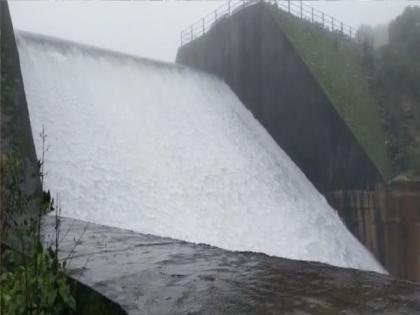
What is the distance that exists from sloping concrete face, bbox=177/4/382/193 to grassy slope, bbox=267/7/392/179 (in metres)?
0.19

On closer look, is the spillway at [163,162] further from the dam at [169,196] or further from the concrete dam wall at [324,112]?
the concrete dam wall at [324,112]

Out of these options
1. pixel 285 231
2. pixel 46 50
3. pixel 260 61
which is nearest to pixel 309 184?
pixel 285 231

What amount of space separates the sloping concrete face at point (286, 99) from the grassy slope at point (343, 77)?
19cm

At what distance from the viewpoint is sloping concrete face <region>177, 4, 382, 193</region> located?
353 inches

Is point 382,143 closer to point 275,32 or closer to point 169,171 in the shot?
point 275,32

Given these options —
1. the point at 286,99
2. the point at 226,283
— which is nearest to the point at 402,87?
the point at 286,99

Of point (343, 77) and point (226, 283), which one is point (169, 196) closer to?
point (226, 283)

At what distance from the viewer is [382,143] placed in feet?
31.0

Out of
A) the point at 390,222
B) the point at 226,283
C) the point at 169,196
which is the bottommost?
the point at 390,222

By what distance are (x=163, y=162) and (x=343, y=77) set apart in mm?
4991

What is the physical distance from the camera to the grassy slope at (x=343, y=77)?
915cm

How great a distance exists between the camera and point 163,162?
24.5ft

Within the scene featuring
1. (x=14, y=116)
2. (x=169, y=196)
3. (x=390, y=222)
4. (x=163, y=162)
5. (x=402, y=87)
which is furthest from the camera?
(x=402, y=87)

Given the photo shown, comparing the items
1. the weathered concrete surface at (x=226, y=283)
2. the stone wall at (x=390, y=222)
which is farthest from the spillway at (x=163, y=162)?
the weathered concrete surface at (x=226, y=283)
